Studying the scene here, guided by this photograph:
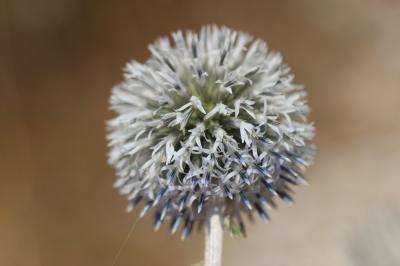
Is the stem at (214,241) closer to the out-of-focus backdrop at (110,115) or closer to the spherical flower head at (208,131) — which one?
the spherical flower head at (208,131)

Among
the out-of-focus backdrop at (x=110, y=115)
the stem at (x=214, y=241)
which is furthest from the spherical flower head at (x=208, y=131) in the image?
the out-of-focus backdrop at (x=110, y=115)

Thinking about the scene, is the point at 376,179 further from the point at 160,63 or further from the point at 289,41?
the point at 160,63

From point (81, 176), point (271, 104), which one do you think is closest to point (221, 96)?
point (271, 104)

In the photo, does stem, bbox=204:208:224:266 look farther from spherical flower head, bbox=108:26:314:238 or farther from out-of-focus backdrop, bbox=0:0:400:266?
out-of-focus backdrop, bbox=0:0:400:266

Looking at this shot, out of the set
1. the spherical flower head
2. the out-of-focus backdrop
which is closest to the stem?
the spherical flower head

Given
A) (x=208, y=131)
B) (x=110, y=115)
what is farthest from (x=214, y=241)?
(x=110, y=115)
